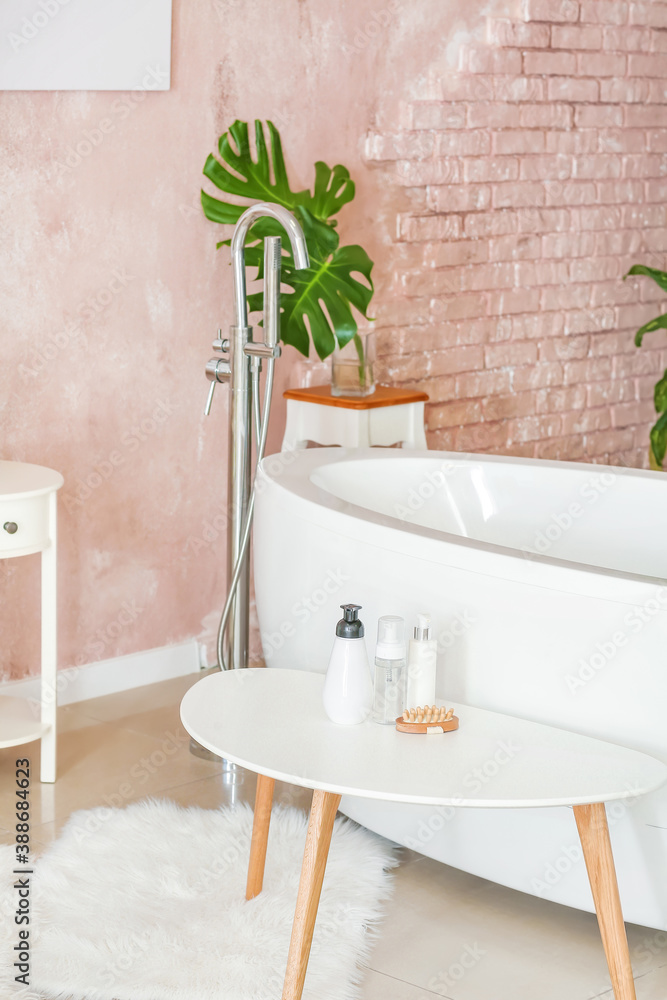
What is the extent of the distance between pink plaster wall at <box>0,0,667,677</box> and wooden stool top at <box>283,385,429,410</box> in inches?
6.2

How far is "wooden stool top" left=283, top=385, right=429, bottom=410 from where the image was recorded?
3107mm

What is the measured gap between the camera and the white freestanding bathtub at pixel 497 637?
1.83 metres

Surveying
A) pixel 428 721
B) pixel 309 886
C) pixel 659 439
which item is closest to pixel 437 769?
pixel 428 721

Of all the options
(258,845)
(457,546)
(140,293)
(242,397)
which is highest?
(140,293)

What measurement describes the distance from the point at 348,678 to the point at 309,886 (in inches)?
11.3

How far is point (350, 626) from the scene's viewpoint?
1.79m

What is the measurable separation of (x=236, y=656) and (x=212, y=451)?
2.13 ft

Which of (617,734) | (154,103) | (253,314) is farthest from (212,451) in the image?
(617,734)

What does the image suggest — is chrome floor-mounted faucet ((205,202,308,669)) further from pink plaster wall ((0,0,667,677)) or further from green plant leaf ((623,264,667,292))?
green plant leaf ((623,264,667,292))

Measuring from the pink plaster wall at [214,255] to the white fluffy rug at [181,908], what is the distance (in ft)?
2.54

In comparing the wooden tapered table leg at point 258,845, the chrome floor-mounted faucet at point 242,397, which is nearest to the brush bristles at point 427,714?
the wooden tapered table leg at point 258,845

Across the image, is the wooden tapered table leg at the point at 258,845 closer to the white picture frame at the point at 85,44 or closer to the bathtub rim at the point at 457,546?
the bathtub rim at the point at 457,546

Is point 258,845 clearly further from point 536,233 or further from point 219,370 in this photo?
point 536,233

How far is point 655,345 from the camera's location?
443cm
